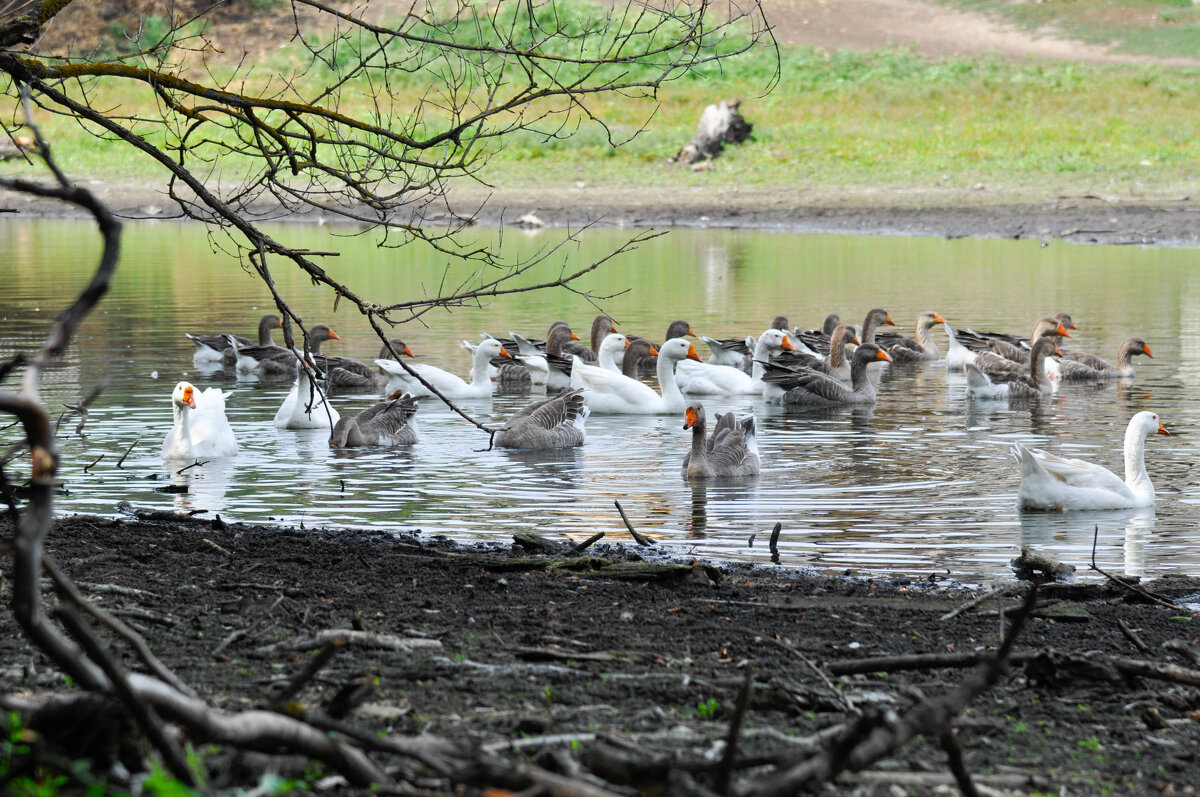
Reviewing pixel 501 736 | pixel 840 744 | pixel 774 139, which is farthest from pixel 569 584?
pixel 774 139

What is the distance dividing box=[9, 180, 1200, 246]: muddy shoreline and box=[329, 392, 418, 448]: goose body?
20984mm

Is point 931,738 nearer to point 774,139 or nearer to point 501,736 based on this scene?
point 501,736

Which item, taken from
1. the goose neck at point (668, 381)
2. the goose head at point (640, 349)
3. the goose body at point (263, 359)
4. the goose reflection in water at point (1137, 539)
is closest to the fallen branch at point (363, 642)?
the goose reflection in water at point (1137, 539)

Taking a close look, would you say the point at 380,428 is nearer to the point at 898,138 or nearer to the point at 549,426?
the point at 549,426

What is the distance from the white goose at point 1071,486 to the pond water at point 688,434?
12 cm

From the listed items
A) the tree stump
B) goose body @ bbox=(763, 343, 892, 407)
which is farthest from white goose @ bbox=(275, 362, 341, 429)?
the tree stump

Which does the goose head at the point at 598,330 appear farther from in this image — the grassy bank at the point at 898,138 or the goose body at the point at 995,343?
the grassy bank at the point at 898,138

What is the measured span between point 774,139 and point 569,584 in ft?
128

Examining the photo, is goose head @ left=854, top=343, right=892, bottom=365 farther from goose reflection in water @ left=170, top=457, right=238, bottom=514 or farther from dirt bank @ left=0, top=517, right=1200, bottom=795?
dirt bank @ left=0, top=517, right=1200, bottom=795

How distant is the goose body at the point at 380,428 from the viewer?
12.0 metres

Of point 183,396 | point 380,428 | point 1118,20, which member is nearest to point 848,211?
point 380,428

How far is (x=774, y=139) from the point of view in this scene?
1734 inches

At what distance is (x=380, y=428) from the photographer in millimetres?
12141

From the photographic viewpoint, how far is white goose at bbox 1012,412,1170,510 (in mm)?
9445
